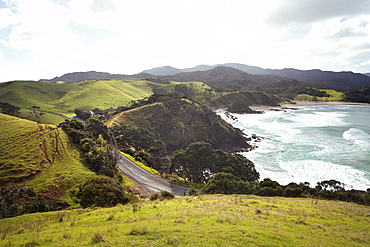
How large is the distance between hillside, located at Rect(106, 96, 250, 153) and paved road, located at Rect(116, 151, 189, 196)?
4033cm

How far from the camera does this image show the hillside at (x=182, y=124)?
3708 inches

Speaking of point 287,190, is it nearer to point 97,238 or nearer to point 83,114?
point 97,238

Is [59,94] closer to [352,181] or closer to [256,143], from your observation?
[256,143]

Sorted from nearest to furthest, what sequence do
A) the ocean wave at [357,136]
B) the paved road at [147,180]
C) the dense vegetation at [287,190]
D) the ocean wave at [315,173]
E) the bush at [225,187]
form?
the dense vegetation at [287,190] → the bush at [225,187] → the paved road at [147,180] → the ocean wave at [315,173] → the ocean wave at [357,136]

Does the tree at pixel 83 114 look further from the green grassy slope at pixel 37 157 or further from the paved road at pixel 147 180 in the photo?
the green grassy slope at pixel 37 157

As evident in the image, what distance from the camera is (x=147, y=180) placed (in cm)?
4441

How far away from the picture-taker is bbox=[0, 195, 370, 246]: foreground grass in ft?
32.9

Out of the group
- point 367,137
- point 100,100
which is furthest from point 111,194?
point 100,100

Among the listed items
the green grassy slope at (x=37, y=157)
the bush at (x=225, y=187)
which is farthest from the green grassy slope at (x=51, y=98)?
the bush at (x=225, y=187)

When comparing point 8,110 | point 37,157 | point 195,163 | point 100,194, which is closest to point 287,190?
point 195,163

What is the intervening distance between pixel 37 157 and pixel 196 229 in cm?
3042

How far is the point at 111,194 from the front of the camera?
859 inches

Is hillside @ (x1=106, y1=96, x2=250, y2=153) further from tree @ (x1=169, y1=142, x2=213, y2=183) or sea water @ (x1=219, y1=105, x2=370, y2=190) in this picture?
tree @ (x1=169, y1=142, x2=213, y2=183)

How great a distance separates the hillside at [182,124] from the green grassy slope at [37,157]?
51119 mm
